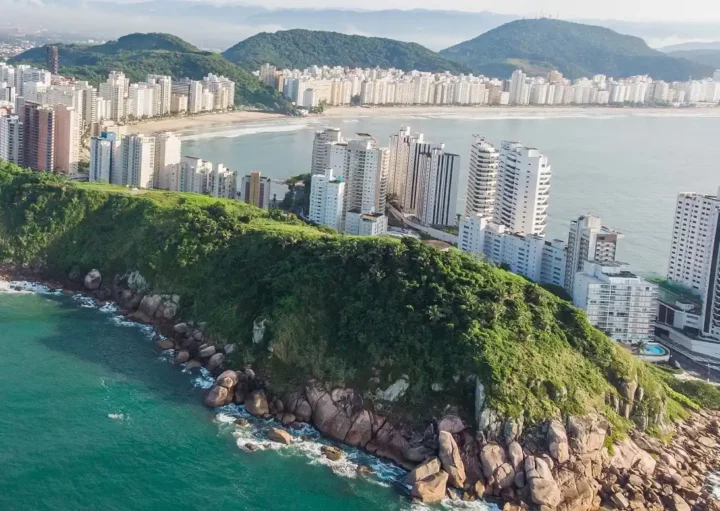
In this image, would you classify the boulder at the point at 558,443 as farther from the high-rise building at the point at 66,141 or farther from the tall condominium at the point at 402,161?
the high-rise building at the point at 66,141

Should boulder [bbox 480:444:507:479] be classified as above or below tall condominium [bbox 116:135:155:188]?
below

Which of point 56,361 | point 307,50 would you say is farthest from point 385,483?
point 307,50

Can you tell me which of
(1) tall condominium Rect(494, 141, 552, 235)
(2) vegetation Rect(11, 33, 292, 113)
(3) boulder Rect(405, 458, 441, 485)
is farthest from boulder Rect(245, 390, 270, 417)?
(2) vegetation Rect(11, 33, 292, 113)

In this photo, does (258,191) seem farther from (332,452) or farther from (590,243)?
(332,452)

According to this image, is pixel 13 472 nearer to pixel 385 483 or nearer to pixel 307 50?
pixel 385 483

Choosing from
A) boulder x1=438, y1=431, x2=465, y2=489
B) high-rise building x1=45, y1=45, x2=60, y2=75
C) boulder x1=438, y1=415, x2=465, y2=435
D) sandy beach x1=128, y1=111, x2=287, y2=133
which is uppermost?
high-rise building x1=45, y1=45, x2=60, y2=75

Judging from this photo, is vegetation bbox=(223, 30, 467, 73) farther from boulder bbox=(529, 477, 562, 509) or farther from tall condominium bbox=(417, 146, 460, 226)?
boulder bbox=(529, 477, 562, 509)

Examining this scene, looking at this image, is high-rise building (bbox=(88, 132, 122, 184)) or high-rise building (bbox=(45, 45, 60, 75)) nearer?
high-rise building (bbox=(88, 132, 122, 184))
